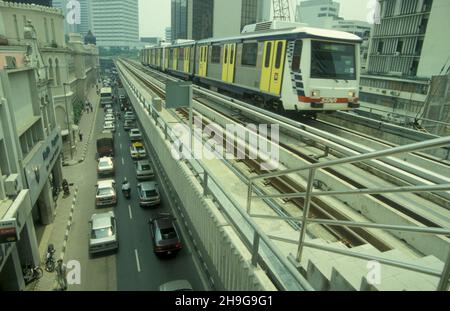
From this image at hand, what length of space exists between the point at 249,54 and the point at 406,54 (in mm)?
37249

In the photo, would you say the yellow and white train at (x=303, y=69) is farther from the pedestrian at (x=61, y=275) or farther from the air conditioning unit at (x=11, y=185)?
the pedestrian at (x=61, y=275)

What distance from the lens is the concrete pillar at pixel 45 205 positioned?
17.3 meters

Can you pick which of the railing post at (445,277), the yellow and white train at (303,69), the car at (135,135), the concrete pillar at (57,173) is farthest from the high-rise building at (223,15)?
the railing post at (445,277)

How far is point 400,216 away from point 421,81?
1407 inches

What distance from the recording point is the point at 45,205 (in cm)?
1752

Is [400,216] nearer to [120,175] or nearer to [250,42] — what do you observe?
[250,42]

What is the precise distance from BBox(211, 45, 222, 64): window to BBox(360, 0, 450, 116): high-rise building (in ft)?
82.9

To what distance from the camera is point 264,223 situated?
5.06m

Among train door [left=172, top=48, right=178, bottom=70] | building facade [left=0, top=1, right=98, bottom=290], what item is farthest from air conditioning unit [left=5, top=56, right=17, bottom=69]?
train door [left=172, top=48, right=178, bottom=70]

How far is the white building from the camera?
289 ft

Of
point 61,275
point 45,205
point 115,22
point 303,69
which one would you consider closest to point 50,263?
point 61,275

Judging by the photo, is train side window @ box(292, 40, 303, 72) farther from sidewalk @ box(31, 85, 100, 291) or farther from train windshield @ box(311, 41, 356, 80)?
sidewalk @ box(31, 85, 100, 291)

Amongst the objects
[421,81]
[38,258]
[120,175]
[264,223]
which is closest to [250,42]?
[264,223]

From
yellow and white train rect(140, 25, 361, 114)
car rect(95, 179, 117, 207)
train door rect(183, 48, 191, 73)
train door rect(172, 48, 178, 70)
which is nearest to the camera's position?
yellow and white train rect(140, 25, 361, 114)
